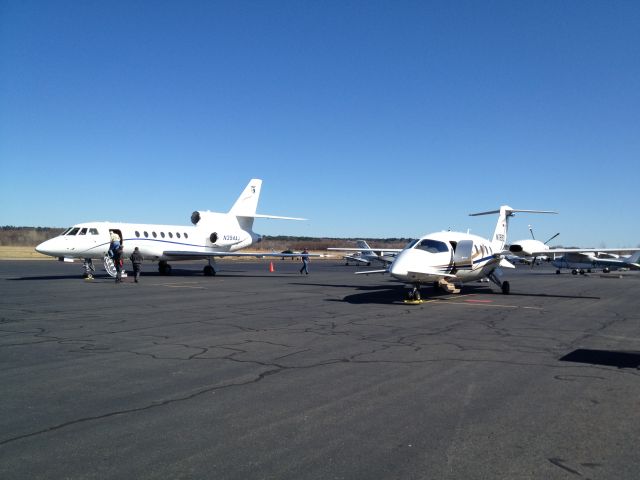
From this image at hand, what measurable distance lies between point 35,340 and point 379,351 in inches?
259

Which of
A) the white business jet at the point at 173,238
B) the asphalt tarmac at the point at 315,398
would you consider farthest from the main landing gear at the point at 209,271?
the asphalt tarmac at the point at 315,398

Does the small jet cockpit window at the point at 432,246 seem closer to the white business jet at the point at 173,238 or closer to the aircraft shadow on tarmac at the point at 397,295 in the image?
the aircraft shadow on tarmac at the point at 397,295

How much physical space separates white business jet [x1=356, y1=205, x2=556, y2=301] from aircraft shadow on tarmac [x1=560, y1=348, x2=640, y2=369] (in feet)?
25.7

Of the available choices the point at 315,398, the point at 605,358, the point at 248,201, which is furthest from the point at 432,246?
the point at 248,201

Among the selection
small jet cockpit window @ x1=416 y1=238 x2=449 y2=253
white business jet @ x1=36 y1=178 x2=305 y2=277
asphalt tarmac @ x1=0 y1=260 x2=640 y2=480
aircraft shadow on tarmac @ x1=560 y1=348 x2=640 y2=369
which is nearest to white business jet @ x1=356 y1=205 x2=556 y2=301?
small jet cockpit window @ x1=416 y1=238 x2=449 y2=253

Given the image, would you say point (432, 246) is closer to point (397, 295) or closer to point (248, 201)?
point (397, 295)

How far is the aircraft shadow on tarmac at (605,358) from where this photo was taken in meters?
8.86

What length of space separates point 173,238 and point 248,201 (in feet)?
24.5

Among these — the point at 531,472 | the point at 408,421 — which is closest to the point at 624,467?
the point at 531,472

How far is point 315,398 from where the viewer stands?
6.55 meters

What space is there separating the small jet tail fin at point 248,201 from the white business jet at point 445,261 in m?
20.0

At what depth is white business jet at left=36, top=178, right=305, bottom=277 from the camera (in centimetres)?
2780

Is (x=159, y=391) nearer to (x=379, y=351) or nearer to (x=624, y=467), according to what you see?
(x=379, y=351)

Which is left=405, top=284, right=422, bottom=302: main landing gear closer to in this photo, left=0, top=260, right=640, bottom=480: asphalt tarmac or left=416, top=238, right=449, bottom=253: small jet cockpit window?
left=416, top=238, right=449, bottom=253: small jet cockpit window
